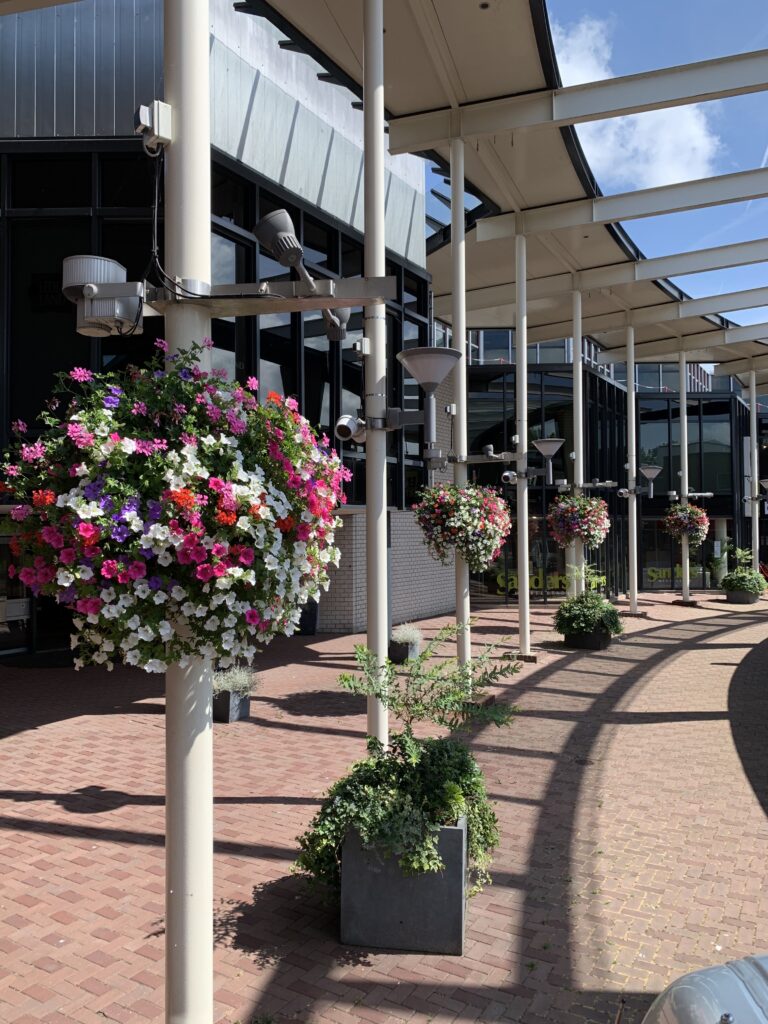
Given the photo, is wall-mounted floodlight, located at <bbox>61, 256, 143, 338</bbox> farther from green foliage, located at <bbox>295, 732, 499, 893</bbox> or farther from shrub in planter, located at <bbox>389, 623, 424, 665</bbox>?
shrub in planter, located at <bbox>389, 623, 424, 665</bbox>

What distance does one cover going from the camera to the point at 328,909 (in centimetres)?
462

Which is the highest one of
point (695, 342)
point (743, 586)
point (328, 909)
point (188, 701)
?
point (695, 342)

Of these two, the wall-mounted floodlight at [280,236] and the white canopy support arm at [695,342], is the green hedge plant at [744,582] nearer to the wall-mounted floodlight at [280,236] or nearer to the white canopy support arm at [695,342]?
the white canopy support arm at [695,342]

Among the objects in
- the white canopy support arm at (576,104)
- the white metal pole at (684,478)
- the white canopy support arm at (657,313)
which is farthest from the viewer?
the white metal pole at (684,478)

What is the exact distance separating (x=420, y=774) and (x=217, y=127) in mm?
8741

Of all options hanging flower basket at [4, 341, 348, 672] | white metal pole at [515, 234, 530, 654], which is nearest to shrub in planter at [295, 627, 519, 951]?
hanging flower basket at [4, 341, 348, 672]

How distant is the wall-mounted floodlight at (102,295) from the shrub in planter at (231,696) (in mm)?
6281

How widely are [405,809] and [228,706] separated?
524 cm

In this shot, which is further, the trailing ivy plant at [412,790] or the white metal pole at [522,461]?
the white metal pole at [522,461]

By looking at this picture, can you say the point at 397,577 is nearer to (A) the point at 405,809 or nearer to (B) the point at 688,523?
(B) the point at 688,523

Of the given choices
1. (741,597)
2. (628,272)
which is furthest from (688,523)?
(628,272)

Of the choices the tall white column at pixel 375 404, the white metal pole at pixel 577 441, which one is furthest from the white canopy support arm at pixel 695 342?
Answer: the tall white column at pixel 375 404

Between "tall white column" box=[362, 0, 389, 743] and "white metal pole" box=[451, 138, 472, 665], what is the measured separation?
3.58m

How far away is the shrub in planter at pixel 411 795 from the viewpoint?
13.5 ft
